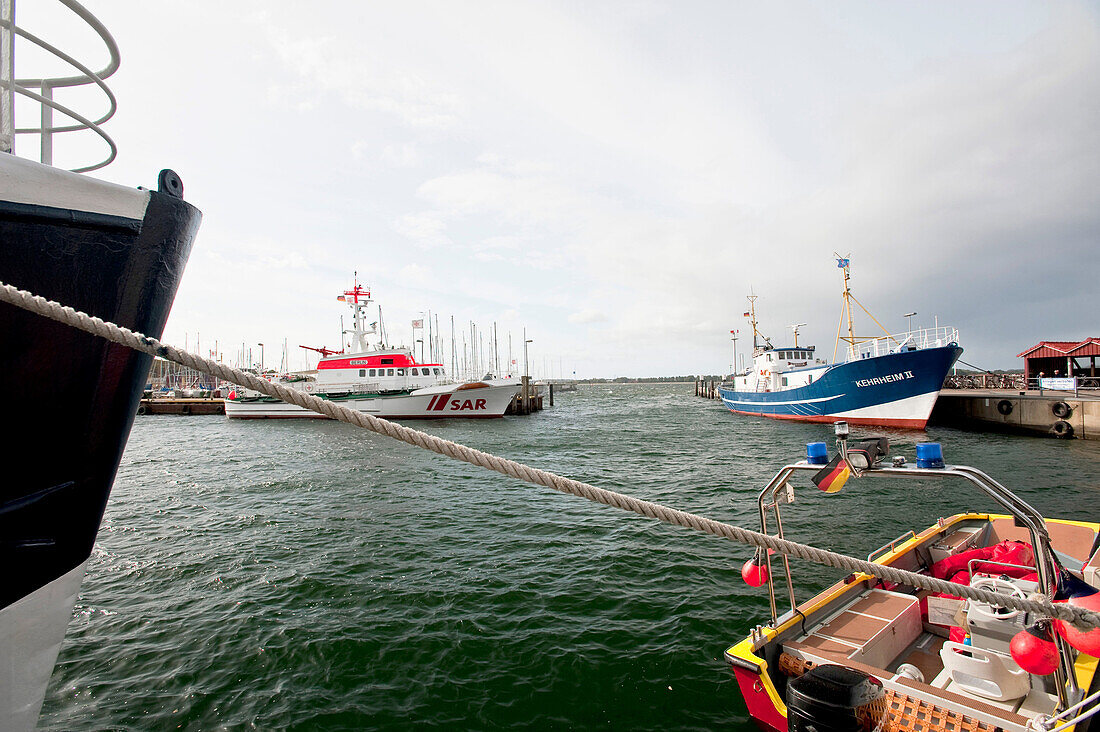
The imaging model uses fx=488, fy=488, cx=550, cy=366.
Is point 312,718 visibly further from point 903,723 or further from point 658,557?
point 658,557

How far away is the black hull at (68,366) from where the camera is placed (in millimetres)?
2658

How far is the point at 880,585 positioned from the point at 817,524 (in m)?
5.29

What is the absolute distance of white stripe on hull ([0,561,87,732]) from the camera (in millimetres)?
2836

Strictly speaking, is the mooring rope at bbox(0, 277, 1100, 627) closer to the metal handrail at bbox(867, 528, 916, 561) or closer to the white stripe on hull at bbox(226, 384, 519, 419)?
the metal handrail at bbox(867, 528, 916, 561)

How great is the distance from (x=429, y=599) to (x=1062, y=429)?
30.7 meters

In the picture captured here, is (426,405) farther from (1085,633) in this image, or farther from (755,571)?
(1085,633)

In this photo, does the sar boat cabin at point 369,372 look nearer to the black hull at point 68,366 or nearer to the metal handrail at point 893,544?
the metal handrail at point 893,544

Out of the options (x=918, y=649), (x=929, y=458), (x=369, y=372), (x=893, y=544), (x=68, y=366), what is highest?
(x=369, y=372)

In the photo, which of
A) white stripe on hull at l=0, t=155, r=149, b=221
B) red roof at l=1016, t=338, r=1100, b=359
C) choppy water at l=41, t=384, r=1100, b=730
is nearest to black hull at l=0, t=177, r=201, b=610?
white stripe on hull at l=0, t=155, r=149, b=221

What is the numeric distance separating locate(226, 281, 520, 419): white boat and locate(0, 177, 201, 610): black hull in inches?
1310

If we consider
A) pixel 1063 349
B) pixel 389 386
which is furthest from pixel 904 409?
pixel 389 386

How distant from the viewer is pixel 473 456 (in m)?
2.35

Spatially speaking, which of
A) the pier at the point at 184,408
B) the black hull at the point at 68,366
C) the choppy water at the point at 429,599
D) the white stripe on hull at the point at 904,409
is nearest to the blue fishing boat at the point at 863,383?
the white stripe on hull at the point at 904,409

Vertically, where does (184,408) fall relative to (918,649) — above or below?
above
